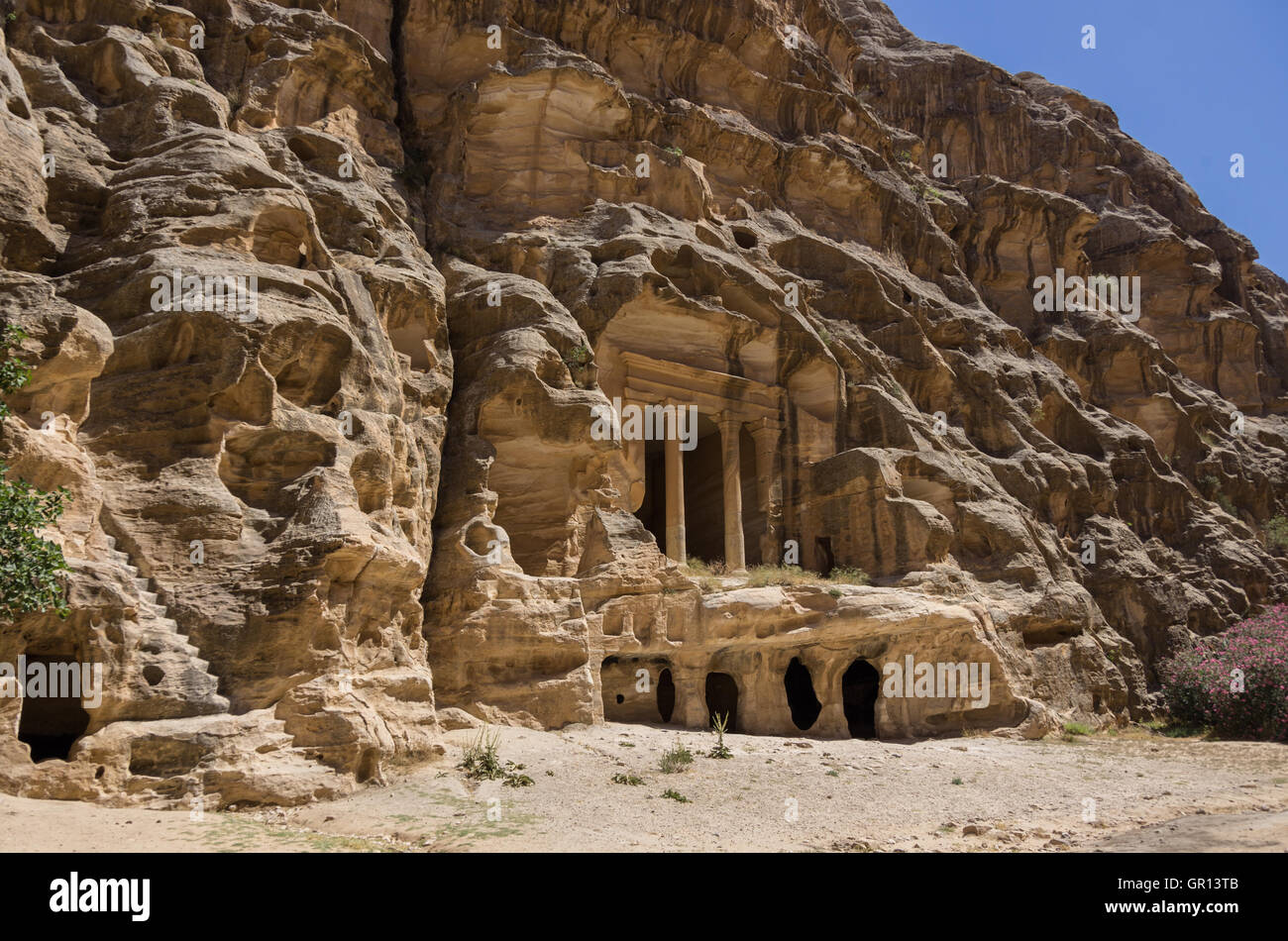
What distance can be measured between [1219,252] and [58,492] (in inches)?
2255

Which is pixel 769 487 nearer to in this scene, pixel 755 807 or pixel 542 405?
pixel 542 405

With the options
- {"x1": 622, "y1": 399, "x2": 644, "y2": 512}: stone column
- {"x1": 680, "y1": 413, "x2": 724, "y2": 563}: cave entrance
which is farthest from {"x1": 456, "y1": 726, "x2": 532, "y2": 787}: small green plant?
{"x1": 680, "y1": 413, "x2": 724, "y2": 563}: cave entrance

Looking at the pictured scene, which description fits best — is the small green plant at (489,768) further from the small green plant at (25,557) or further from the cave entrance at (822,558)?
the cave entrance at (822,558)

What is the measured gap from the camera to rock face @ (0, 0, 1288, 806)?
41.6 feet

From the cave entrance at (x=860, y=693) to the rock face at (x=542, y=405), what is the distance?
16cm

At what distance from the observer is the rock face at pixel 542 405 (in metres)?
12.7

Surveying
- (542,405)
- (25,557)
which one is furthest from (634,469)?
(25,557)

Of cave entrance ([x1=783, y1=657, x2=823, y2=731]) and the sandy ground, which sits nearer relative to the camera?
the sandy ground

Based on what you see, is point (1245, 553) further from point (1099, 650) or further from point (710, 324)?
point (710, 324)

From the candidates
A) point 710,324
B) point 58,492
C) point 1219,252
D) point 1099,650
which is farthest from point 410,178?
point 1219,252

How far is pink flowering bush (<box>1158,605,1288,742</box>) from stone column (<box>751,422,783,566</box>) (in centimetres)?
1089

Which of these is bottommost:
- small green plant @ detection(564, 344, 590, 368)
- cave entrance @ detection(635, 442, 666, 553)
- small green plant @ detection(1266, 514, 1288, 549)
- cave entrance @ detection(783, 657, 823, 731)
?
cave entrance @ detection(783, 657, 823, 731)

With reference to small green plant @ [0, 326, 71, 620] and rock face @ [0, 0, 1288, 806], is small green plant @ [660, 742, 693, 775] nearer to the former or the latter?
rock face @ [0, 0, 1288, 806]

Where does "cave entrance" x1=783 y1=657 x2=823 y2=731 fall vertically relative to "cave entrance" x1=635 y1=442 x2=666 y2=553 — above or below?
below
